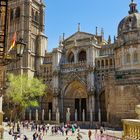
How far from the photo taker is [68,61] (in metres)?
50.9

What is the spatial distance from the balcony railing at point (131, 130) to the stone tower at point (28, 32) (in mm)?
43887

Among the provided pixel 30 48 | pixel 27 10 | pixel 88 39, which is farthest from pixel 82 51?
pixel 27 10

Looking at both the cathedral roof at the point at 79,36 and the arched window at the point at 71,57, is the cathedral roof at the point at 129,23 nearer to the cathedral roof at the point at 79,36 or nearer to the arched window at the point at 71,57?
the cathedral roof at the point at 79,36

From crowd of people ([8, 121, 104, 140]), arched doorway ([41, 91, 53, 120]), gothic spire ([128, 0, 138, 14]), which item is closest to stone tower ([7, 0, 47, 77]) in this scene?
arched doorway ([41, 91, 53, 120])

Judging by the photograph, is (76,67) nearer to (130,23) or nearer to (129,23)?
(129,23)

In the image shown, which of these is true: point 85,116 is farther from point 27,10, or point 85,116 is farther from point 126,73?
point 27,10

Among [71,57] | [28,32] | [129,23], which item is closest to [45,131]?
[129,23]

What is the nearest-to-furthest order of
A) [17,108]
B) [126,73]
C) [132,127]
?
1. [132,127]
2. [126,73]
3. [17,108]

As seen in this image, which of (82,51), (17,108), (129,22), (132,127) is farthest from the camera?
(82,51)

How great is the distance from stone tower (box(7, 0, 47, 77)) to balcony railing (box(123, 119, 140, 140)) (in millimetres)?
43887

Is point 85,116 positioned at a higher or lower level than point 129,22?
lower

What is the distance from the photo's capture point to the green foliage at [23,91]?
138 feet

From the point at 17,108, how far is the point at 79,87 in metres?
11.0

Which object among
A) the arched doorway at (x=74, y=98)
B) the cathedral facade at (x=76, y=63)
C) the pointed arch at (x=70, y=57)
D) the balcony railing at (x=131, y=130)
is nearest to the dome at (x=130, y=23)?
the cathedral facade at (x=76, y=63)
